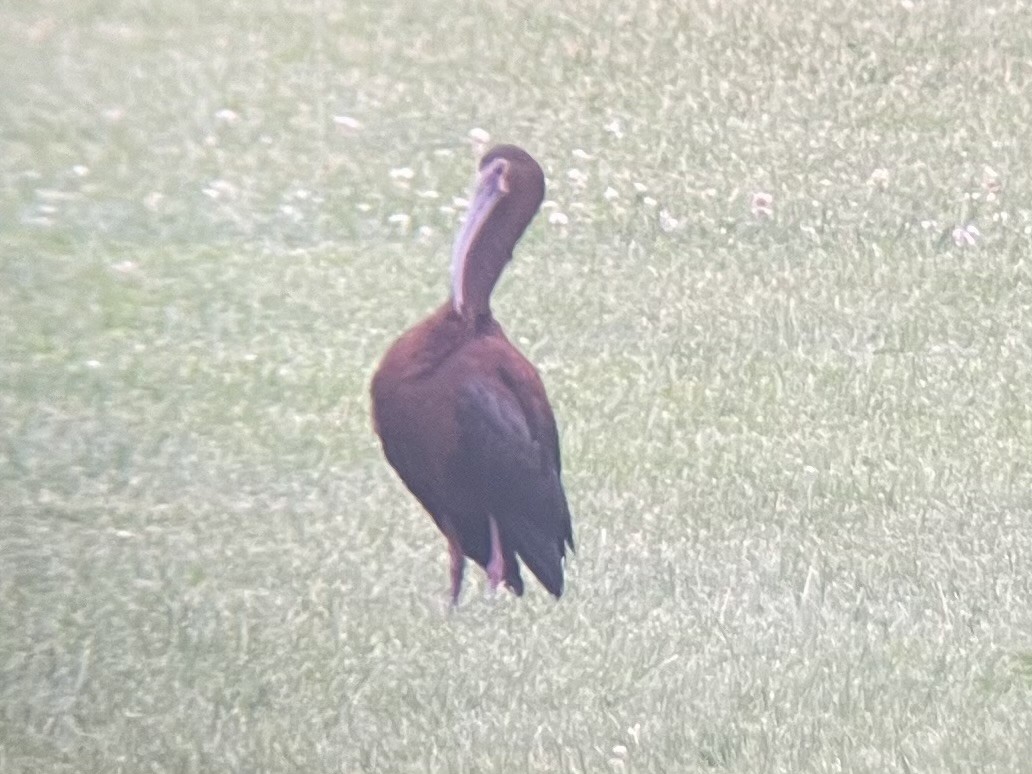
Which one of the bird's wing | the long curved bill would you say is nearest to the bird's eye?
the long curved bill

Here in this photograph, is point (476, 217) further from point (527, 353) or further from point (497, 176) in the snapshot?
point (527, 353)

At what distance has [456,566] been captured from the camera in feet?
6.18

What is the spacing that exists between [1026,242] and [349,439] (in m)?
0.90

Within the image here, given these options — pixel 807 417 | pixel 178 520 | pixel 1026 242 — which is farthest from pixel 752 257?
pixel 178 520

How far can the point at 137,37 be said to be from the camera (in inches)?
71.3

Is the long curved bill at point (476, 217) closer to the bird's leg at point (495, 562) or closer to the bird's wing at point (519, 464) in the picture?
the bird's wing at point (519, 464)

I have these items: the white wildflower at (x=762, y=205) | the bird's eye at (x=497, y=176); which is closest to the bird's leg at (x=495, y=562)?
the bird's eye at (x=497, y=176)

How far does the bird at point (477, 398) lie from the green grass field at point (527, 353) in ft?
0.08

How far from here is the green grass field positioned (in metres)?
1.83

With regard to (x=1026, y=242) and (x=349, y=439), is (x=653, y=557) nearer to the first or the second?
(x=349, y=439)

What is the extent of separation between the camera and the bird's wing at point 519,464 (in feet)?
6.08

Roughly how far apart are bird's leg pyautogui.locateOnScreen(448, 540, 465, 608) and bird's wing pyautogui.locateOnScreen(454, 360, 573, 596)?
0.19 feet

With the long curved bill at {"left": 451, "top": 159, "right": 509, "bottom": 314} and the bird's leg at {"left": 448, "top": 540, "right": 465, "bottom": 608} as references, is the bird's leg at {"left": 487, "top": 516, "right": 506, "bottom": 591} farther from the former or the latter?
the long curved bill at {"left": 451, "top": 159, "right": 509, "bottom": 314}

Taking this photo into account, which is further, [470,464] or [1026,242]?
[1026,242]
